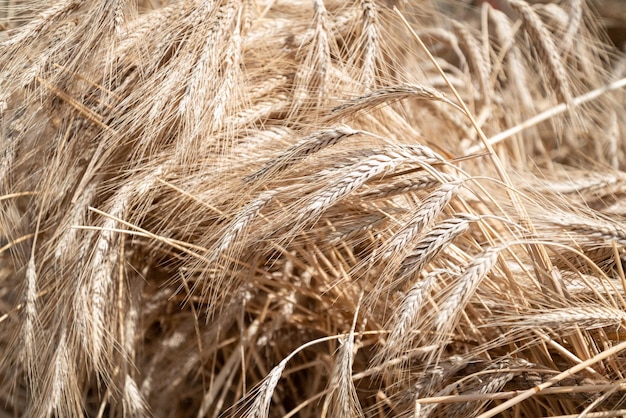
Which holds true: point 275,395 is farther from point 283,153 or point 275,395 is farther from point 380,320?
point 283,153

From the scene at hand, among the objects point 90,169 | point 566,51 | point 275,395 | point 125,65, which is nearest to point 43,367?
point 90,169

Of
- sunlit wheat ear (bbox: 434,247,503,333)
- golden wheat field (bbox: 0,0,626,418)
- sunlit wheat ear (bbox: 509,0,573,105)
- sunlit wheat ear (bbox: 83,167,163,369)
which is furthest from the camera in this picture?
sunlit wheat ear (bbox: 509,0,573,105)

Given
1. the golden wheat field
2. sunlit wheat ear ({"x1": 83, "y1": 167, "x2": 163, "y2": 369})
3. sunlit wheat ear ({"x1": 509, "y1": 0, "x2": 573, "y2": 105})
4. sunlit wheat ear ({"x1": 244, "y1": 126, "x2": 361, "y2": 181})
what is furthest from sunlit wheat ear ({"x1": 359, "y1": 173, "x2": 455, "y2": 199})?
sunlit wheat ear ({"x1": 509, "y1": 0, "x2": 573, "y2": 105})

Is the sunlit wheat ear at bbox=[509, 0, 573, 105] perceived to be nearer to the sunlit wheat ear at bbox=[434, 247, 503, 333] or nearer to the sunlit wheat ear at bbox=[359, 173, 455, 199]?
the sunlit wheat ear at bbox=[359, 173, 455, 199]

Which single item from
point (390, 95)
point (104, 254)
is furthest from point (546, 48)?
point (104, 254)

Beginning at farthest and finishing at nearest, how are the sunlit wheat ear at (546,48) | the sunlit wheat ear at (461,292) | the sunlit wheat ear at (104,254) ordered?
the sunlit wheat ear at (546,48) → the sunlit wheat ear at (104,254) → the sunlit wheat ear at (461,292)

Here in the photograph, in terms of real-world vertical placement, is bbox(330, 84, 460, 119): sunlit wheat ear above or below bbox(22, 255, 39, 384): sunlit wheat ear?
above

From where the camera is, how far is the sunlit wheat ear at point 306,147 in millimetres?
1158

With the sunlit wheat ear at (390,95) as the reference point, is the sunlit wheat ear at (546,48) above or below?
below

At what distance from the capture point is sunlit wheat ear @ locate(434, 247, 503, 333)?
A: 99cm

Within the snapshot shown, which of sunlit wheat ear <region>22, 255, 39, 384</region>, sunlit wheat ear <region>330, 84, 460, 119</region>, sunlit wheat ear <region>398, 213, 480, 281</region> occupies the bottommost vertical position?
sunlit wheat ear <region>22, 255, 39, 384</region>

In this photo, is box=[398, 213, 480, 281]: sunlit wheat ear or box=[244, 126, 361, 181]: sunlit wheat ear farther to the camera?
box=[244, 126, 361, 181]: sunlit wheat ear

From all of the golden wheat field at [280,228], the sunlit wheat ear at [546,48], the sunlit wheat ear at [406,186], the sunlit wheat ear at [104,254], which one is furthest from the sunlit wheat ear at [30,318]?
the sunlit wheat ear at [546,48]

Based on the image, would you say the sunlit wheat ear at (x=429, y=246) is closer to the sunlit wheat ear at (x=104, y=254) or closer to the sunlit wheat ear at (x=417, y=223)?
the sunlit wheat ear at (x=417, y=223)
